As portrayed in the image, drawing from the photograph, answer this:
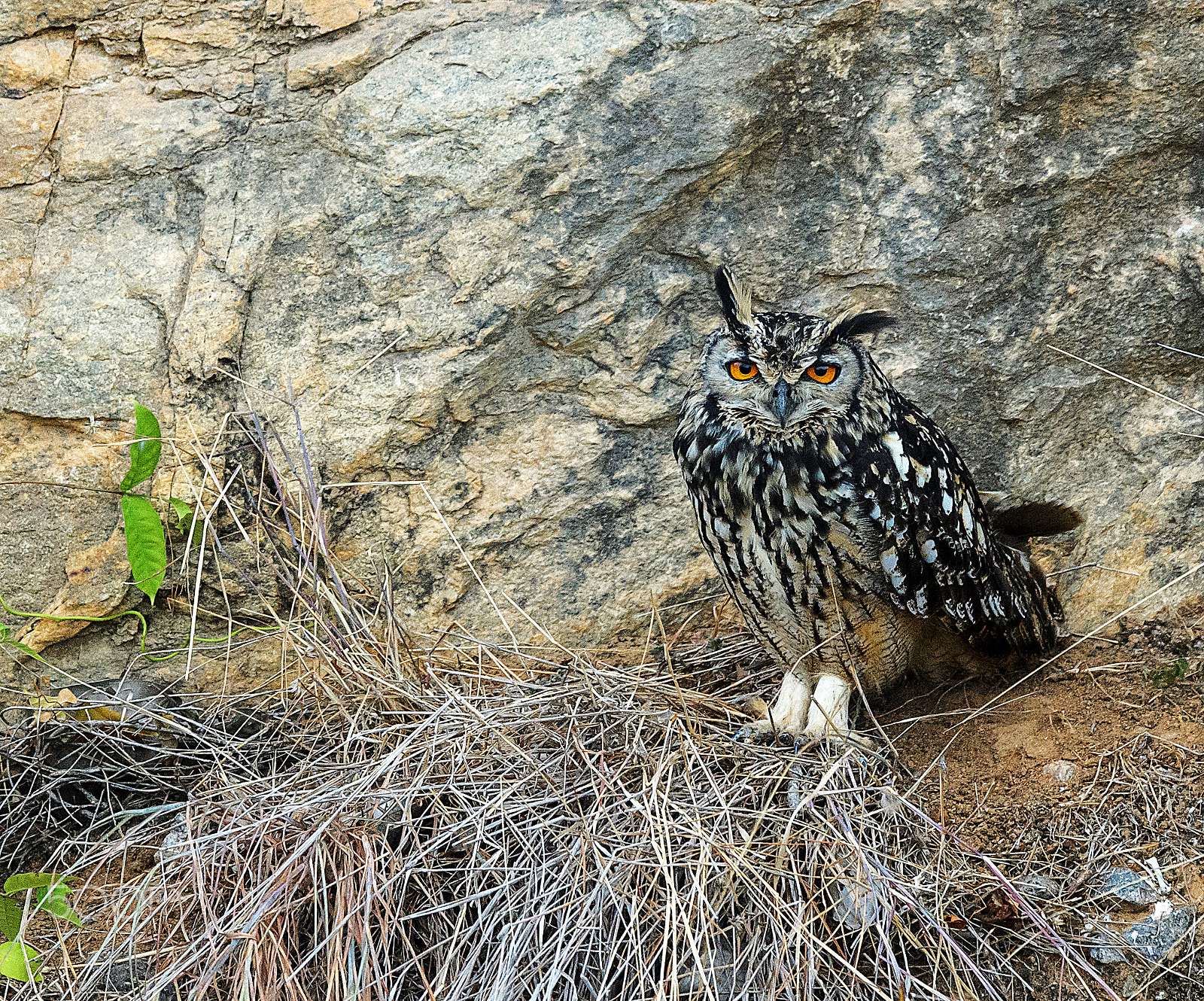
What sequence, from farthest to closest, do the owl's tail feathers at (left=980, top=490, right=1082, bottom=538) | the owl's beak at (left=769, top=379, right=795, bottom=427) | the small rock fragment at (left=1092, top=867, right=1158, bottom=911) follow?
1. the owl's tail feathers at (left=980, top=490, right=1082, bottom=538)
2. the owl's beak at (left=769, top=379, right=795, bottom=427)
3. the small rock fragment at (left=1092, top=867, right=1158, bottom=911)

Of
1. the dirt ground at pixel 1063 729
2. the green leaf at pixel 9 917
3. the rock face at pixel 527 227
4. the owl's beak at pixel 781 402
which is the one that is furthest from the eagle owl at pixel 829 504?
the green leaf at pixel 9 917

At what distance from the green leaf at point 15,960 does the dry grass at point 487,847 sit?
2.8 inches

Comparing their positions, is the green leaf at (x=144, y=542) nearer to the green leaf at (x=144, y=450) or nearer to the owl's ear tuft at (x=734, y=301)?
the green leaf at (x=144, y=450)

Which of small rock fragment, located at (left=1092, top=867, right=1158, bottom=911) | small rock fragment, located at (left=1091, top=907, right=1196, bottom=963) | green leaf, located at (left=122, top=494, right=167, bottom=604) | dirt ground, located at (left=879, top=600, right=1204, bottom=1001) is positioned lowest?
small rock fragment, located at (left=1091, top=907, right=1196, bottom=963)

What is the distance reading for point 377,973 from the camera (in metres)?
1.88

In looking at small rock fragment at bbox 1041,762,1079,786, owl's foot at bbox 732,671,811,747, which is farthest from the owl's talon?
small rock fragment at bbox 1041,762,1079,786

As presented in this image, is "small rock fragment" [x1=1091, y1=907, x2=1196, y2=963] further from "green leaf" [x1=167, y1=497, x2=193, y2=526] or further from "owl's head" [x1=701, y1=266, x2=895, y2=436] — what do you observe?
"green leaf" [x1=167, y1=497, x2=193, y2=526]

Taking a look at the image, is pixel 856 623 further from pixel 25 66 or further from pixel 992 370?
pixel 25 66

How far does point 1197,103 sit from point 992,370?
0.80 m

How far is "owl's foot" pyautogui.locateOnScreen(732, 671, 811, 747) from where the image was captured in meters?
2.45

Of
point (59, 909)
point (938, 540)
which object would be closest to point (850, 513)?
point (938, 540)

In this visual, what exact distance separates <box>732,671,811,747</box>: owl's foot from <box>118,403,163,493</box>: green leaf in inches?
59.1

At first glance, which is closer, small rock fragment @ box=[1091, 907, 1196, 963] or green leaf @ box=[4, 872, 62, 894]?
small rock fragment @ box=[1091, 907, 1196, 963]

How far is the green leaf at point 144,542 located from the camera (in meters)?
2.38
